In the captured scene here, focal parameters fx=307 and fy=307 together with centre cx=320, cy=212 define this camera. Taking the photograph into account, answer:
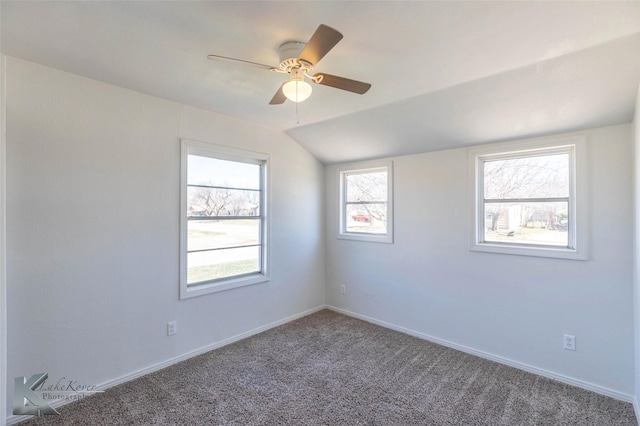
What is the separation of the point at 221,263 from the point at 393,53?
8.69 feet

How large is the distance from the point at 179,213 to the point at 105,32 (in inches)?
61.8

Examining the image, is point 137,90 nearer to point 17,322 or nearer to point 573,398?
point 17,322

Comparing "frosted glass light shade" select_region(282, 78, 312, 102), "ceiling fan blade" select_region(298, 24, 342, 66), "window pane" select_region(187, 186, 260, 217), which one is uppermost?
"ceiling fan blade" select_region(298, 24, 342, 66)

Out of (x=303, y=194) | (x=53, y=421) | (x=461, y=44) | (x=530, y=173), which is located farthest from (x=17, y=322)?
(x=530, y=173)

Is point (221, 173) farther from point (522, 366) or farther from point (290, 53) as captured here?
point (522, 366)

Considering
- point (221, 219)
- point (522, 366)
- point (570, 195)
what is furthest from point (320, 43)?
point (522, 366)

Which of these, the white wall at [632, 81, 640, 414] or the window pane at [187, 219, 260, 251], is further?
the window pane at [187, 219, 260, 251]

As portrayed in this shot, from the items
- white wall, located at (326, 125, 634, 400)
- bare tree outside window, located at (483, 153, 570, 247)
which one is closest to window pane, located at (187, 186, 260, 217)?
white wall, located at (326, 125, 634, 400)

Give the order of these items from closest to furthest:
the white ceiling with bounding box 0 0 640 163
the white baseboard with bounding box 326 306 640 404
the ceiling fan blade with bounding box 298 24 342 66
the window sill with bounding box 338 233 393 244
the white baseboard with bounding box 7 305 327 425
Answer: the ceiling fan blade with bounding box 298 24 342 66
the white ceiling with bounding box 0 0 640 163
the white baseboard with bounding box 7 305 327 425
the white baseboard with bounding box 326 306 640 404
the window sill with bounding box 338 233 393 244

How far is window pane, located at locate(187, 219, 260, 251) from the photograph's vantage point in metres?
3.15

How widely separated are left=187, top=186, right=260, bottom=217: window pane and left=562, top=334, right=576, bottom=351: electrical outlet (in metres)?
3.27

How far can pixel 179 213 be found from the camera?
2941 millimetres

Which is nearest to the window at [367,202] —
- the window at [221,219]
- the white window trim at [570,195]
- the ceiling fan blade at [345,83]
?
the white window trim at [570,195]

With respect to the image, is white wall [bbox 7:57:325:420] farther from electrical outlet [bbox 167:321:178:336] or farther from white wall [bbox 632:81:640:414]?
white wall [bbox 632:81:640:414]
